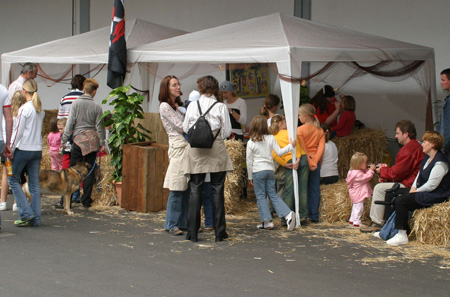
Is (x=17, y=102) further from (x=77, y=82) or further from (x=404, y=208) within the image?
(x=404, y=208)

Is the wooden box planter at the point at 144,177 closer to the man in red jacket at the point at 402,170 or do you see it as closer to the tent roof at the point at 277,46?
the tent roof at the point at 277,46

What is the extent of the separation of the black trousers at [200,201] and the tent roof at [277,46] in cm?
179

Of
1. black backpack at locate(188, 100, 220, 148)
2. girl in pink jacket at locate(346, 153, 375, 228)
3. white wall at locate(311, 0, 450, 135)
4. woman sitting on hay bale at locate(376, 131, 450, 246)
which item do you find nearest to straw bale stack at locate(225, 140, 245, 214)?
girl in pink jacket at locate(346, 153, 375, 228)

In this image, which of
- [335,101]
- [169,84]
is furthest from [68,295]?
[335,101]

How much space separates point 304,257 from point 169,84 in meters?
2.53

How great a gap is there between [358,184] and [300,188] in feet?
2.39

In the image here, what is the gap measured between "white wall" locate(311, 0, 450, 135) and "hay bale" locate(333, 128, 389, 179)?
63cm

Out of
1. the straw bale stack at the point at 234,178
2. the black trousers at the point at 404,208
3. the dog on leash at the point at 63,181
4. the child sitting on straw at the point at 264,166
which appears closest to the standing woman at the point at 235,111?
the straw bale stack at the point at 234,178

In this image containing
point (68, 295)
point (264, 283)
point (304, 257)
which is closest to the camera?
point (68, 295)

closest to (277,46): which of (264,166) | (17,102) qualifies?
(264,166)

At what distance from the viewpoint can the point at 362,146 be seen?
994cm

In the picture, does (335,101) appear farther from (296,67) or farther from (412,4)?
(296,67)

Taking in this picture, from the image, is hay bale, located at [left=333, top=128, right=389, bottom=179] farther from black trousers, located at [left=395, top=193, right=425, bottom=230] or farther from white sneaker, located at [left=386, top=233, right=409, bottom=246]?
white sneaker, located at [left=386, top=233, right=409, bottom=246]

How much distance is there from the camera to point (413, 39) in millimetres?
10461
